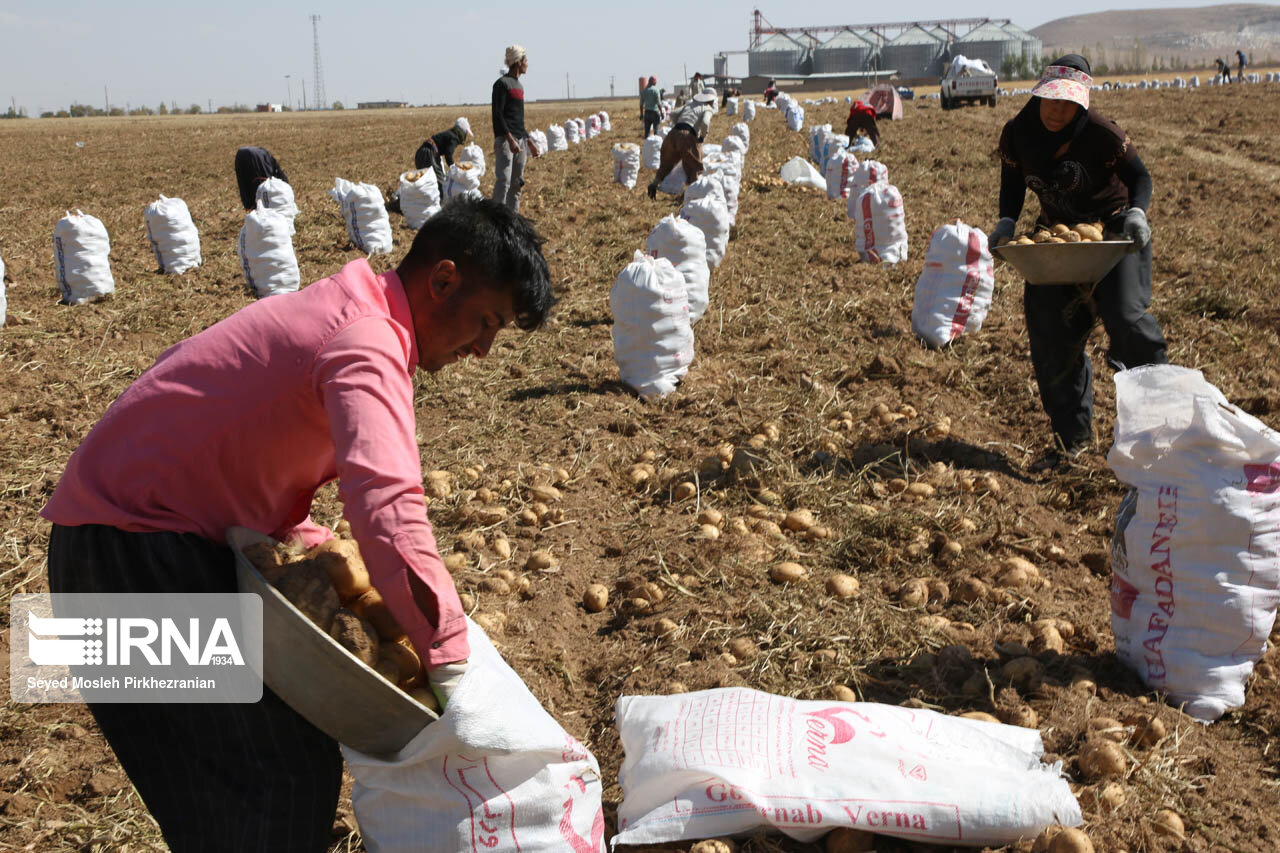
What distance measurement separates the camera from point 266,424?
156 cm

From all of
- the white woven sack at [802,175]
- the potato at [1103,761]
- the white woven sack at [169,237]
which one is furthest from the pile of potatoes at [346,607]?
the white woven sack at [802,175]

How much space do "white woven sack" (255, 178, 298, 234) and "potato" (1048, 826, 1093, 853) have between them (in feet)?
30.0

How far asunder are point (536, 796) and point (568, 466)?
2.66m

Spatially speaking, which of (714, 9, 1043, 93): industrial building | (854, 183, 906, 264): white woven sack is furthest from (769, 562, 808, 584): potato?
(714, 9, 1043, 93): industrial building

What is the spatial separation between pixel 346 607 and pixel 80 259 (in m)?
6.76

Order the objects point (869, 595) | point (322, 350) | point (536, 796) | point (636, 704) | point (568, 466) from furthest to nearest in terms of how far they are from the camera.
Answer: point (568, 466) < point (869, 595) < point (636, 704) < point (536, 796) < point (322, 350)

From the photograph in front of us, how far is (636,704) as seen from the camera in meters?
2.28

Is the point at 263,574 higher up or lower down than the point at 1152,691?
higher up

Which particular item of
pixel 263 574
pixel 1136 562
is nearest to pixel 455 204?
pixel 263 574

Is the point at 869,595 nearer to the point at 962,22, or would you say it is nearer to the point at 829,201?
the point at 829,201

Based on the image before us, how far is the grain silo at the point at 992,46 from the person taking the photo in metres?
74.7

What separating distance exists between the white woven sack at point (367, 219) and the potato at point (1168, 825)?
801 centimetres

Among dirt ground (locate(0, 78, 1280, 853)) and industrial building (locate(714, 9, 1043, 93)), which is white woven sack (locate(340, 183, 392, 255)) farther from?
industrial building (locate(714, 9, 1043, 93))

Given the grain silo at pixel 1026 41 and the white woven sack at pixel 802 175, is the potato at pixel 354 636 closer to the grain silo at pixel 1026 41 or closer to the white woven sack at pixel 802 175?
the white woven sack at pixel 802 175
